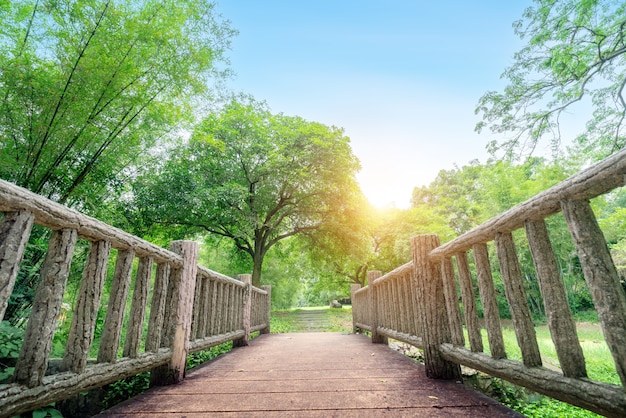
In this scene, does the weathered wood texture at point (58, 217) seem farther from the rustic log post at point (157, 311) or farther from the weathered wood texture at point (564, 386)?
the weathered wood texture at point (564, 386)

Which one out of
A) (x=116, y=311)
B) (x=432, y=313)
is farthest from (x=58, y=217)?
(x=432, y=313)

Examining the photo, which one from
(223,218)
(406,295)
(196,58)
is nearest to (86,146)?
(196,58)

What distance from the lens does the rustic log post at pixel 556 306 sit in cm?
103

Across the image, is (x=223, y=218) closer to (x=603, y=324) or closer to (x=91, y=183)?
(x=91, y=183)

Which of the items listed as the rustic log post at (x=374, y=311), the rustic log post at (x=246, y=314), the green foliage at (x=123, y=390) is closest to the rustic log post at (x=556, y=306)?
the rustic log post at (x=374, y=311)

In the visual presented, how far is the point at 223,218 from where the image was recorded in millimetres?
9805

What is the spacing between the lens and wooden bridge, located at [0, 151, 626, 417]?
3.09 feet

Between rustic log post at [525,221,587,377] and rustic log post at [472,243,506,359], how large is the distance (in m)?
0.35

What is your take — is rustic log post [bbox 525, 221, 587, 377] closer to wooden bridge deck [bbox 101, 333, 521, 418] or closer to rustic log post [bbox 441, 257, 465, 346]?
wooden bridge deck [bbox 101, 333, 521, 418]

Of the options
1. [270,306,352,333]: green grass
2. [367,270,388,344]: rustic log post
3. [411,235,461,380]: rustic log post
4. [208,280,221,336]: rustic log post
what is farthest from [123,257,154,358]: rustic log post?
[270,306,352,333]: green grass

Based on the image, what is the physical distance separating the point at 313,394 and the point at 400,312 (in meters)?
1.53

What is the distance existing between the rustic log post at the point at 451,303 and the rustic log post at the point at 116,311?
6.48 ft

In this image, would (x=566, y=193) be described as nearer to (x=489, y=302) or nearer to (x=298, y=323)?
(x=489, y=302)

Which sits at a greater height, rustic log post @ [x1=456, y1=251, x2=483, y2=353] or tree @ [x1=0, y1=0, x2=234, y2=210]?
tree @ [x1=0, y1=0, x2=234, y2=210]
